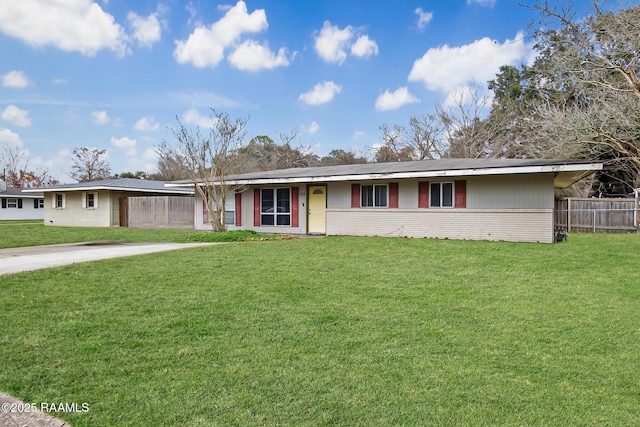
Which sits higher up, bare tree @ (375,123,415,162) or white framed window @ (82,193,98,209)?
bare tree @ (375,123,415,162)

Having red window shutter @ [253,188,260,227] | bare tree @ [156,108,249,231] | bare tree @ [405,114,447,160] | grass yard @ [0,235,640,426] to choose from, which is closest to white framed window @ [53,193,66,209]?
bare tree @ [156,108,249,231]

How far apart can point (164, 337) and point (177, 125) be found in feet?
46.5

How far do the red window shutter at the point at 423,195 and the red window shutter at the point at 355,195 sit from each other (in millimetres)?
2362

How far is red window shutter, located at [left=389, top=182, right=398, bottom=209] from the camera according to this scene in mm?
15242

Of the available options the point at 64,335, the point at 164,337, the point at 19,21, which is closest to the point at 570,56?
the point at 164,337

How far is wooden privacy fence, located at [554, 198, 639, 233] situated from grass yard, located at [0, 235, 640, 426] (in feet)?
44.4

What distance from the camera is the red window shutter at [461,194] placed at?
1409cm

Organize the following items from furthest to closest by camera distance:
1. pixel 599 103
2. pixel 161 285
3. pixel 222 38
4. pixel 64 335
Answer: pixel 222 38 < pixel 599 103 < pixel 161 285 < pixel 64 335

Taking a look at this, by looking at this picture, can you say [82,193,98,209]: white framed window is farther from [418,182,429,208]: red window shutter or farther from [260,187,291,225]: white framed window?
[418,182,429,208]: red window shutter

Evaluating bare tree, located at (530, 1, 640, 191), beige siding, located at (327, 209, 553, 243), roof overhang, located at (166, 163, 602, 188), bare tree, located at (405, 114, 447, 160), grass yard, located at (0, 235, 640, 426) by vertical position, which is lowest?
grass yard, located at (0, 235, 640, 426)

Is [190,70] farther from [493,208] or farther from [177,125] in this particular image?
[493,208]

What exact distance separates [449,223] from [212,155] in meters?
9.61

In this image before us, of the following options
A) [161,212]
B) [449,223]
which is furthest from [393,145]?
[449,223]

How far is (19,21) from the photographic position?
1625cm
